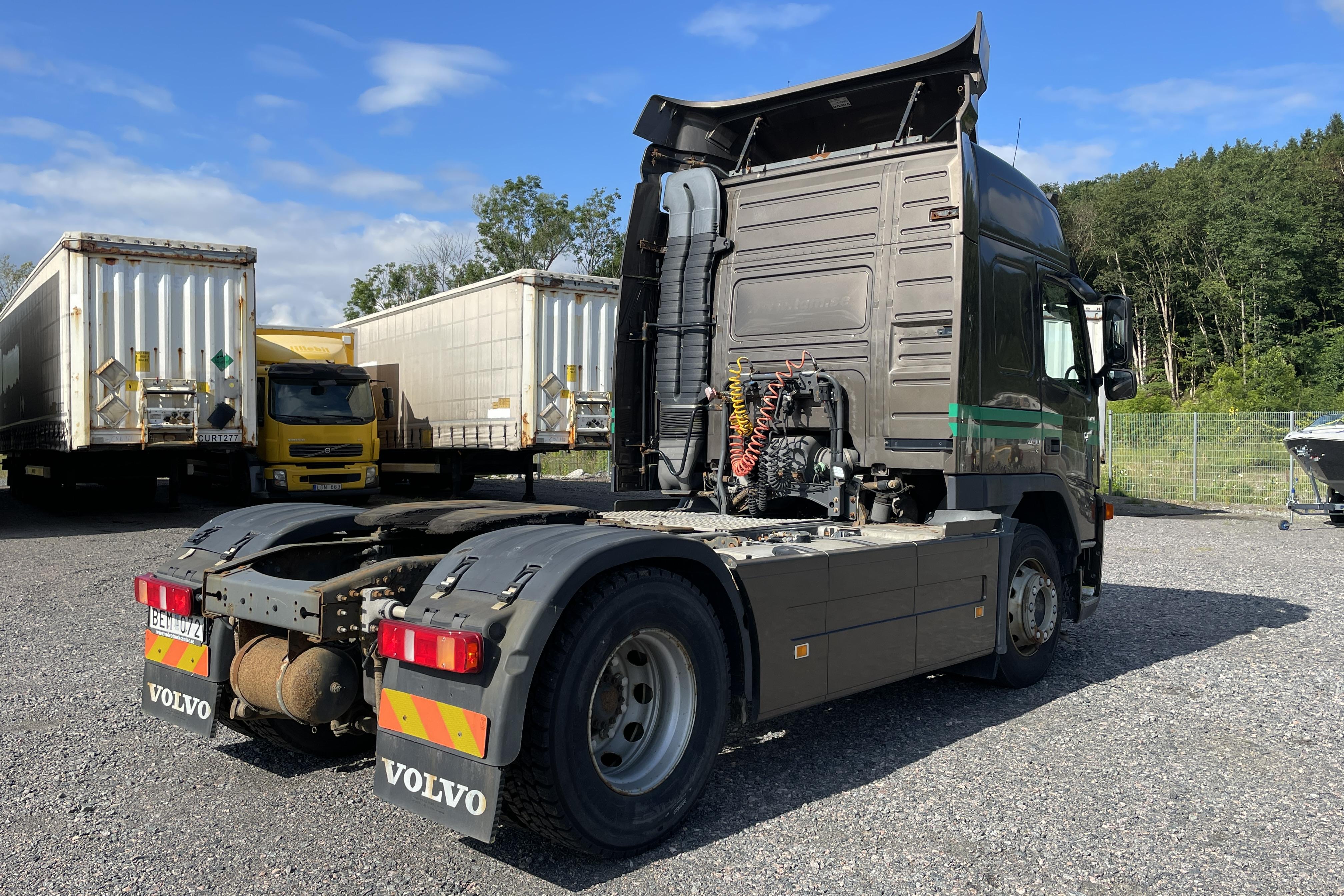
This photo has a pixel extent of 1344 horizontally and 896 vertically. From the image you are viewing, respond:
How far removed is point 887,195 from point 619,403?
2.10 m

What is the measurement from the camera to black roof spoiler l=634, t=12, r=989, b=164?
6016mm

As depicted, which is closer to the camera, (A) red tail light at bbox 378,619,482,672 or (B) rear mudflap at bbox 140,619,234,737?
(A) red tail light at bbox 378,619,482,672

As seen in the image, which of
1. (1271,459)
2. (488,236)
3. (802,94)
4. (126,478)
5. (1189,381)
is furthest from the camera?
(1189,381)

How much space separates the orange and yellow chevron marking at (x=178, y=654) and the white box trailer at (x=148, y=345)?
10774mm

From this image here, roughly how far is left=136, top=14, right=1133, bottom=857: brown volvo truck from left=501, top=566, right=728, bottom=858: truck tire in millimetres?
11

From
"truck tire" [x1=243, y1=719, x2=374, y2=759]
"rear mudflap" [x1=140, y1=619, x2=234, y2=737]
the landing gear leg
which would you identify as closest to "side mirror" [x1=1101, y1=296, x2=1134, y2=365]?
"truck tire" [x1=243, y1=719, x2=374, y2=759]

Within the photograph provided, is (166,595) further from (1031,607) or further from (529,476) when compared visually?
(529,476)

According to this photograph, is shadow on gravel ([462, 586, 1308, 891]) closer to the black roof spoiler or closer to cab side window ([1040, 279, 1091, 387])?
cab side window ([1040, 279, 1091, 387])

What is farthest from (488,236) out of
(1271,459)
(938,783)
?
(938,783)

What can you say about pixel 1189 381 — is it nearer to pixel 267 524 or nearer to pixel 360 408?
pixel 360 408

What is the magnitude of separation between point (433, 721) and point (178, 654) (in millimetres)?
1686

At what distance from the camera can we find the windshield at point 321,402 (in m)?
15.7

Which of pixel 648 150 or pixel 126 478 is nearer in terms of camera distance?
pixel 648 150

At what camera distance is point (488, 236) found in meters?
47.1
